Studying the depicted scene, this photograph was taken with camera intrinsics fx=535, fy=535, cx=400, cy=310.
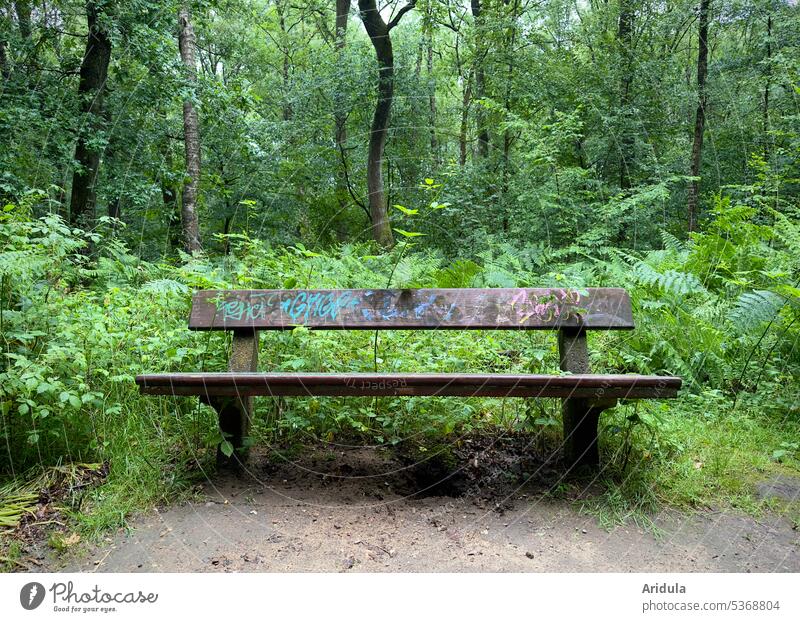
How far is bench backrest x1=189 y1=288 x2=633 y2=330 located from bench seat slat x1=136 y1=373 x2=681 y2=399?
23.7 inches

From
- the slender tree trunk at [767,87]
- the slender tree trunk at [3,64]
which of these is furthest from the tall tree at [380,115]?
the slender tree trunk at [767,87]

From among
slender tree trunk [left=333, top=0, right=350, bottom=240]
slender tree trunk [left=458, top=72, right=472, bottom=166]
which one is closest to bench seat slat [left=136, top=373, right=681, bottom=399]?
slender tree trunk [left=333, top=0, right=350, bottom=240]

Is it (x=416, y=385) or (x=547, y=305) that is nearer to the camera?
(x=416, y=385)

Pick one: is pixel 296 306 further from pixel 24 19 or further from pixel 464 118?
pixel 24 19

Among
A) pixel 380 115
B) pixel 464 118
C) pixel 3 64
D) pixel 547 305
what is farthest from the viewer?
pixel 464 118

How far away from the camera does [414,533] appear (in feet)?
7.78

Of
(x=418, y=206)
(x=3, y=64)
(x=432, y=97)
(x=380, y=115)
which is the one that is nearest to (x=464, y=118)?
(x=432, y=97)

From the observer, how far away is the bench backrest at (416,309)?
9.78 feet

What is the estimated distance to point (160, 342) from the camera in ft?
10.4

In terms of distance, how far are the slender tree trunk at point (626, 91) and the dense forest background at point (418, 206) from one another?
0.03 meters

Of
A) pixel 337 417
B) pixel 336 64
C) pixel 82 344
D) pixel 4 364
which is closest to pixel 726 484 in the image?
pixel 337 417

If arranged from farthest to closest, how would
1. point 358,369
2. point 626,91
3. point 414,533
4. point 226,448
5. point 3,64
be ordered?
1. point 626,91
2. point 3,64
3. point 358,369
4. point 226,448
5. point 414,533

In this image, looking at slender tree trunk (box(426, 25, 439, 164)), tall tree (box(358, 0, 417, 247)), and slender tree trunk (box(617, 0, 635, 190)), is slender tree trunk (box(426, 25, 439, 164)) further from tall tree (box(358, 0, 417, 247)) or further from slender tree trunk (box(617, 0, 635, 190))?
slender tree trunk (box(617, 0, 635, 190))

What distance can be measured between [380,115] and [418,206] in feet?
5.23
